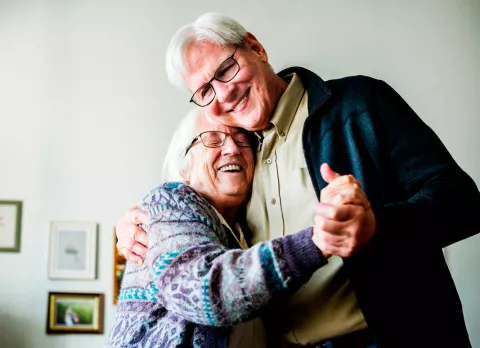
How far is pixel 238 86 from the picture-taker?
4.22 feet

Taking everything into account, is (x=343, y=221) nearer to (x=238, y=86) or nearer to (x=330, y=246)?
(x=330, y=246)

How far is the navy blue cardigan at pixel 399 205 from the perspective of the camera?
949mm

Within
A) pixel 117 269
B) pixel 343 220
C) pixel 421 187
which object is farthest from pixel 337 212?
pixel 117 269

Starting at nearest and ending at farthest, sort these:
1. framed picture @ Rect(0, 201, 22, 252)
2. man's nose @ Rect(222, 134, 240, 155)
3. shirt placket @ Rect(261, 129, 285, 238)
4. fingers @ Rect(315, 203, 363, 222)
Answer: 1. fingers @ Rect(315, 203, 363, 222)
2. shirt placket @ Rect(261, 129, 285, 238)
3. man's nose @ Rect(222, 134, 240, 155)
4. framed picture @ Rect(0, 201, 22, 252)

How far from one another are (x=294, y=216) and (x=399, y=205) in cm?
33

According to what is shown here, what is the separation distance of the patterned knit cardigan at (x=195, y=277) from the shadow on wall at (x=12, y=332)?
6.90 ft

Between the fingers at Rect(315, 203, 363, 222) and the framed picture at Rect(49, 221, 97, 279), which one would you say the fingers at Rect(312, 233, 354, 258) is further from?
the framed picture at Rect(49, 221, 97, 279)

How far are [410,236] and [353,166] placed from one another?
0.26 metres

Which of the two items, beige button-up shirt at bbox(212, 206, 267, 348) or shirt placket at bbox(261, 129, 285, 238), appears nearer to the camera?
beige button-up shirt at bbox(212, 206, 267, 348)

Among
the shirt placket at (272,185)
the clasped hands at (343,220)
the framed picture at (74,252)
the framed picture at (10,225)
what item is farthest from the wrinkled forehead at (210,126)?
the framed picture at (10,225)

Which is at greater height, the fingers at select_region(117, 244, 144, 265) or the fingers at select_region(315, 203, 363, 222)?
the fingers at select_region(315, 203, 363, 222)

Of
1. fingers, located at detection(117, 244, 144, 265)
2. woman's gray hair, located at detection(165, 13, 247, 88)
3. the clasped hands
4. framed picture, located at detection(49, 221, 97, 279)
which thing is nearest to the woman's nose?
woman's gray hair, located at detection(165, 13, 247, 88)

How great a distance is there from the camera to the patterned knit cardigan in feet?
2.68

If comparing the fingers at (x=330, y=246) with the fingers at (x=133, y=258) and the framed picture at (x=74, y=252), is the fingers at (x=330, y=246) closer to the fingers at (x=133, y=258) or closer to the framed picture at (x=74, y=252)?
the fingers at (x=133, y=258)
